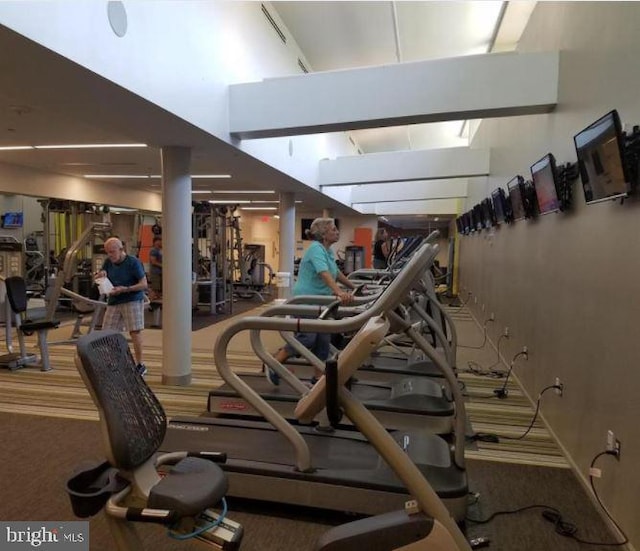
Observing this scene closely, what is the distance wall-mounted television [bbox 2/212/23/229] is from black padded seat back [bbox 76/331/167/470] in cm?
1166

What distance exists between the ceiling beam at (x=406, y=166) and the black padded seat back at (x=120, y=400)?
6989 millimetres

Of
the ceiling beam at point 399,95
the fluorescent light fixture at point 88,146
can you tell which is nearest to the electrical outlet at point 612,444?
the ceiling beam at point 399,95

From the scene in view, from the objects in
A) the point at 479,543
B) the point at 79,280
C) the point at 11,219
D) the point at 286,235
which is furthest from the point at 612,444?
the point at 11,219

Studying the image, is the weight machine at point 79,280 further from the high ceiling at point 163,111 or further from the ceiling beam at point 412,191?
the ceiling beam at point 412,191

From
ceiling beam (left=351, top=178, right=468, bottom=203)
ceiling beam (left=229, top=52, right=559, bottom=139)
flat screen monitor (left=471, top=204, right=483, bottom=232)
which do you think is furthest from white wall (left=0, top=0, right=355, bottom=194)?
ceiling beam (left=351, top=178, right=468, bottom=203)

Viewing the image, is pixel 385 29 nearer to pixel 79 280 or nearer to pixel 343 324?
pixel 343 324

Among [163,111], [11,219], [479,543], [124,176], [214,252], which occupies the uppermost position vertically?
[124,176]

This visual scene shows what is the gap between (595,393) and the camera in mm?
2668

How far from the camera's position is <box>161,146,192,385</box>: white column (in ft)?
14.8

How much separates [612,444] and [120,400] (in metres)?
2.45

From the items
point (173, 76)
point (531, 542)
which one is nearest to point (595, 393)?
point (531, 542)

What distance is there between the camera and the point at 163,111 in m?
3.51

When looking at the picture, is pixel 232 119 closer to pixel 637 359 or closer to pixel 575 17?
pixel 575 17

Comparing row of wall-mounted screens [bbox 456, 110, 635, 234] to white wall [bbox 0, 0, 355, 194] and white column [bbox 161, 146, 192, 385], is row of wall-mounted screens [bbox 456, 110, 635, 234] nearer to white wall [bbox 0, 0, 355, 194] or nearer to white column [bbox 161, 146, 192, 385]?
white wall [bbox 0, 0, 355, 194]
